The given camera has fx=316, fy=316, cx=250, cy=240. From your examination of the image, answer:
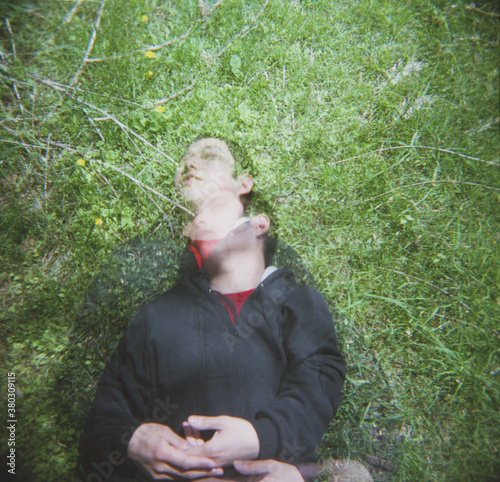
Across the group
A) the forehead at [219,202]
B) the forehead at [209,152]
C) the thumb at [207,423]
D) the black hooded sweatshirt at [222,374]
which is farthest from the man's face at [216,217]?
the thumb at [207,423]

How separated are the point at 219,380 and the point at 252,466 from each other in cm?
57

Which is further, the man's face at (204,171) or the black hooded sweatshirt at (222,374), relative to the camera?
the man's face at (204,171)

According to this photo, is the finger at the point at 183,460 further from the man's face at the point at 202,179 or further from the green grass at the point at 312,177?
the man's face at the point at 202,179

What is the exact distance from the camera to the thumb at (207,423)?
203 centimetres

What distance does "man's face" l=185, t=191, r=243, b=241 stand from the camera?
2688mm

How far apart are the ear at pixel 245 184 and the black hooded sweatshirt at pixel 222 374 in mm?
917

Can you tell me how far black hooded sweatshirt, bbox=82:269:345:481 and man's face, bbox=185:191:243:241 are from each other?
0.47m

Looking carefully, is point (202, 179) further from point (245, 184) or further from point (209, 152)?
point (245, 184)

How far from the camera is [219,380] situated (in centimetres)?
212

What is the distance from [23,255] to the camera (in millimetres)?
2709

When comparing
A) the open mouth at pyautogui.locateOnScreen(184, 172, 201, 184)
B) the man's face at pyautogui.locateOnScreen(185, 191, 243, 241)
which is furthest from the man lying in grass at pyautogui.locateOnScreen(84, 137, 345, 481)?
the open mouth at pyautogui.locateOnScreen(184, 172, 201, 184)

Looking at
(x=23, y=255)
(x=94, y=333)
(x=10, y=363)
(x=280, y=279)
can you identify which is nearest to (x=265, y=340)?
(x=280, y=279)

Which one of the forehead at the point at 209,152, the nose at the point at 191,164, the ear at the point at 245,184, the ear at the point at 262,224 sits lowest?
the ear at the point at 262,224

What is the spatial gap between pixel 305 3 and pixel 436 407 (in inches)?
153
